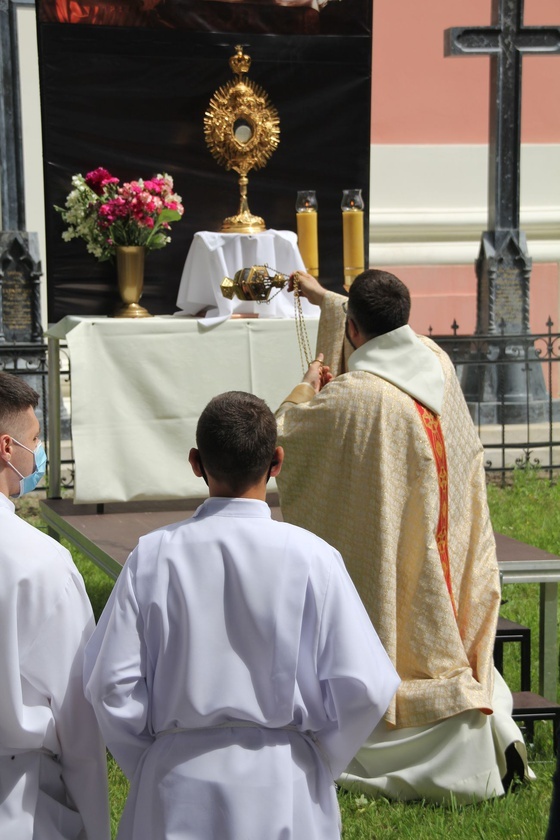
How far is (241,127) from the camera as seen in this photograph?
6.23 m

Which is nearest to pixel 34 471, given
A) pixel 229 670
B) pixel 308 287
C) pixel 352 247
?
pixel 229 670

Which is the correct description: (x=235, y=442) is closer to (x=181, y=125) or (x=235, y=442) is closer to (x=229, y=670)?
(x=229, y=670)

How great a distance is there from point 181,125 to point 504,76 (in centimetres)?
433

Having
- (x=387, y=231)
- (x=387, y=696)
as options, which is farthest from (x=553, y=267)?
(x=387, y=696)

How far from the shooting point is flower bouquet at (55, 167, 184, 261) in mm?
5688

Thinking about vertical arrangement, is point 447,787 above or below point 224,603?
below

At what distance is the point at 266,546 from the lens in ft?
7.44

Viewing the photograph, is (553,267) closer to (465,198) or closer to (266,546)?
(465,198)

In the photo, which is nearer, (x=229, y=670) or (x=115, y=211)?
(x=229, y=670)

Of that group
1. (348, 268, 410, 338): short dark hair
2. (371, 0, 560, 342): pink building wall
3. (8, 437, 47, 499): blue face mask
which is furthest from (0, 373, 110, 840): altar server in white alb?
(371, 0, 560, 342): pink building wall

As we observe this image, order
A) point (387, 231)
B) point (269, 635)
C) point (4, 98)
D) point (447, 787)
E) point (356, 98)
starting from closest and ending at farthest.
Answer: point (269, 635) → point (447, 787) → point (356, 98) → point (4, 98) → point (387, 231)

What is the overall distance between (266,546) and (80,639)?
39cm

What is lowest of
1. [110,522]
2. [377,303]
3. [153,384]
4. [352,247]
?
[110,522]

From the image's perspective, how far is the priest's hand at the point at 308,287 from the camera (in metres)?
4.69
